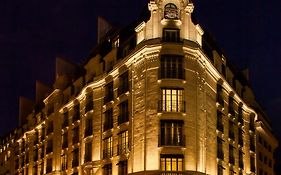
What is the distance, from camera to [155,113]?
150ft

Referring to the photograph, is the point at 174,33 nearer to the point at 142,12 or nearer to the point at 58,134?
the point at 142,12

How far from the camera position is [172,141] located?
4506cm

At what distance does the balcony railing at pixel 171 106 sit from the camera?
4575 cm

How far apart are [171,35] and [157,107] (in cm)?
680

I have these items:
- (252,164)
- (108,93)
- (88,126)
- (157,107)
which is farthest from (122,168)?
(252,164)

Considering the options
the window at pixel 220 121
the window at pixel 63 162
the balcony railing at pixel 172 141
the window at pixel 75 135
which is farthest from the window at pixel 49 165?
the balcony railing at pixel 172 141

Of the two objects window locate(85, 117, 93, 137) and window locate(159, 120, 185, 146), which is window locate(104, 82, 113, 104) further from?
window locate(159, 120, 185, 146)

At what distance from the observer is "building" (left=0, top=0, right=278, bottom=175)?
150ft

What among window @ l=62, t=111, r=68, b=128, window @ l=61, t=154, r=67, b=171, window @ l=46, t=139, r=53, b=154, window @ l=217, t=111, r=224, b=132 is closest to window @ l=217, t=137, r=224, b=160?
window @ l=217, t=111, r=224, b=132

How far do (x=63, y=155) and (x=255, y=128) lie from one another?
23.9 m

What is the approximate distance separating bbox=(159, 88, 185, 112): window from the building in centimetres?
9

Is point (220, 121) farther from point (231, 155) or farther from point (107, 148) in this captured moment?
point (107, 148)

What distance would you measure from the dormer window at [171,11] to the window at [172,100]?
6744 mm

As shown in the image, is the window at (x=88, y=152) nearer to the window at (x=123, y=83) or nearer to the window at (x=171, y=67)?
the window at (x=123, y=83)
